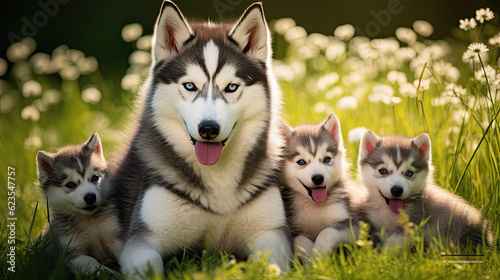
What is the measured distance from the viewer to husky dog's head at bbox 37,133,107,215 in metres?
3.53

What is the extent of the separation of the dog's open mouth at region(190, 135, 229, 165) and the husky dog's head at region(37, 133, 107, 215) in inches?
29.2

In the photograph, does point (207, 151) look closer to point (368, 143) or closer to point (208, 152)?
point (208, 152)

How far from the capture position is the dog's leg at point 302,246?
11.5 ft

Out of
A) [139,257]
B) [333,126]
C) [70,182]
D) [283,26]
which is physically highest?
[283,26]

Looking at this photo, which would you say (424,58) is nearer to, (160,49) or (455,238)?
(455,238)

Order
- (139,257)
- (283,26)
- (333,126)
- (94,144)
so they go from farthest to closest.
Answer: (283,26) → (333,126) → (94,144) → (139,257)

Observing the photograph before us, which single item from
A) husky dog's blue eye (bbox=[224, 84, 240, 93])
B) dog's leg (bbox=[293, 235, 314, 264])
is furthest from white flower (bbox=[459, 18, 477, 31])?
dog's leg (bbox=[293, 235, 314, 264])

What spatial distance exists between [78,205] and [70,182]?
162 millimetres

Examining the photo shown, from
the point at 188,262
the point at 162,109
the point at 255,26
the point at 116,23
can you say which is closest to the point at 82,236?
the point at 188,262

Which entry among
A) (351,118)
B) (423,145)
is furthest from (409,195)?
(351,118)

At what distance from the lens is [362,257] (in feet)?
10.1

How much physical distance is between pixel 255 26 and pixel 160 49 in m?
0.59

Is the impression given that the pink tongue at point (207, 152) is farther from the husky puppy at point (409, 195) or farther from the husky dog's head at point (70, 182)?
the husky puppy at point (409, 195)

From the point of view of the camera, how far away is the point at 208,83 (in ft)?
10.9
